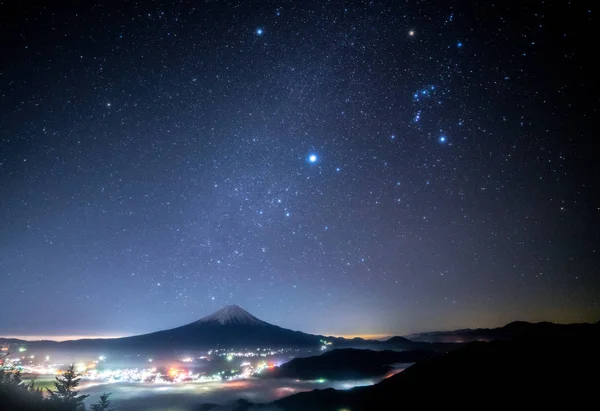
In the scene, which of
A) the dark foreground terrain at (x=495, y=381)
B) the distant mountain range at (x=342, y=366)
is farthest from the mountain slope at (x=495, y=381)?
the distant mountain range at (x=342, y=366)

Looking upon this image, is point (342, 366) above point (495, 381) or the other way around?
Result: the other way around

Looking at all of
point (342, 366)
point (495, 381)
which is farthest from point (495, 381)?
point (342, 366)

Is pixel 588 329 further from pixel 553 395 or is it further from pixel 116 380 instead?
pixel 116 380

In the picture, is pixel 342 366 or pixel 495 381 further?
pixel 342 366

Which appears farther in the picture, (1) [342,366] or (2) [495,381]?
(1) [342,366]

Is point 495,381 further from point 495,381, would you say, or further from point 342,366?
point 342,366

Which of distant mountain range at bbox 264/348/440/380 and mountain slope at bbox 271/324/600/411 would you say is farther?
distant mountain range at bbox 264/348/440/380

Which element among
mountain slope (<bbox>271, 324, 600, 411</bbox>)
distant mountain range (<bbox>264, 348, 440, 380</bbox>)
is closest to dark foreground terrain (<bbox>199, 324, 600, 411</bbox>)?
mountain slope (<bbox>271, 324, 600, 411</bbox>)

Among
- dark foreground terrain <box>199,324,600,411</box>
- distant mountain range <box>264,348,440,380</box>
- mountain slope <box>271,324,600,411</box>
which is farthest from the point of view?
→ distant mountain range <box>264,348,440,380</box>

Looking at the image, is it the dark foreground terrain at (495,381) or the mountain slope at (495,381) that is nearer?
the dark foreground terrain at (495,381)

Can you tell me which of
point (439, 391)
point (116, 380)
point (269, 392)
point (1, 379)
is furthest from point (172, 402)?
point (1, 379)

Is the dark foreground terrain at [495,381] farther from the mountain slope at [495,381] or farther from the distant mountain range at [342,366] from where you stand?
the distant mountain range at [342,366]

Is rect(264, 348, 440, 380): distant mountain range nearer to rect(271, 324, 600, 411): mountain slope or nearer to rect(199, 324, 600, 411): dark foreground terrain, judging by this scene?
rect(199, 324, 600, 411): dark foreground terrain
